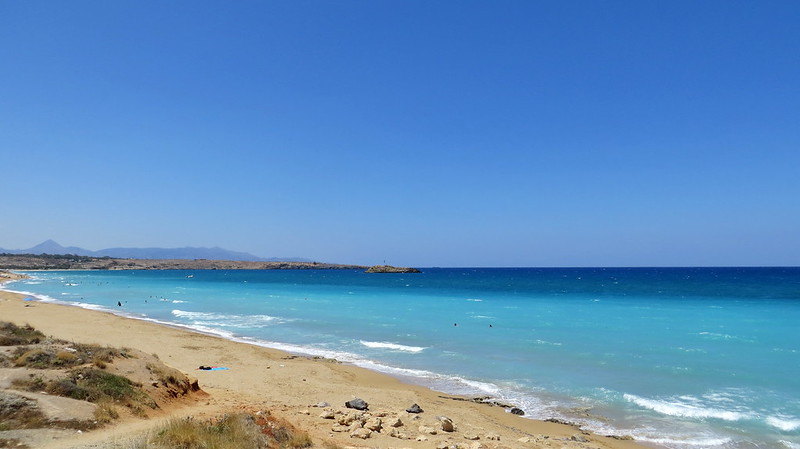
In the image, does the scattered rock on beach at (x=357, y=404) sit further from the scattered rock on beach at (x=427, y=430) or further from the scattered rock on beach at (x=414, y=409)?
the scattered rock on beach at (x=427, y=430)

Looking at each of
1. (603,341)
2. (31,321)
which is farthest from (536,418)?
(31,321)

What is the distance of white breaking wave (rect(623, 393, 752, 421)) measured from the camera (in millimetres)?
12000

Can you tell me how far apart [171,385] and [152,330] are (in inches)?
601

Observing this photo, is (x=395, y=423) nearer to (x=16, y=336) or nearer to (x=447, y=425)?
(x=447, y=425)

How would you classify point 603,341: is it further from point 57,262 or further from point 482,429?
point 57,262

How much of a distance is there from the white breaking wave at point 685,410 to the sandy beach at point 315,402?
297 centimetres

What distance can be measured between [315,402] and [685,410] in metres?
9.98

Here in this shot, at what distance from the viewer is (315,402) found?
12.2 metres

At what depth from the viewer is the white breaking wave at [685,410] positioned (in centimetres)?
1200

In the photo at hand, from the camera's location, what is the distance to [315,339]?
24.2m

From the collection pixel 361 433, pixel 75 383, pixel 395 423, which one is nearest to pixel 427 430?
pixel 395 423

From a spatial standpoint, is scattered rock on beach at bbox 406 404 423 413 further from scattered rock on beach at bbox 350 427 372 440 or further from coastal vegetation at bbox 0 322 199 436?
coastal vegetation at bbox 0 322 199 436

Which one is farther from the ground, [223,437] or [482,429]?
[223,437]

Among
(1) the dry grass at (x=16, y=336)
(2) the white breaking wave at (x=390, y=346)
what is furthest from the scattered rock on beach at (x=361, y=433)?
(2) the white breaking wave at (x=390, y=346)
